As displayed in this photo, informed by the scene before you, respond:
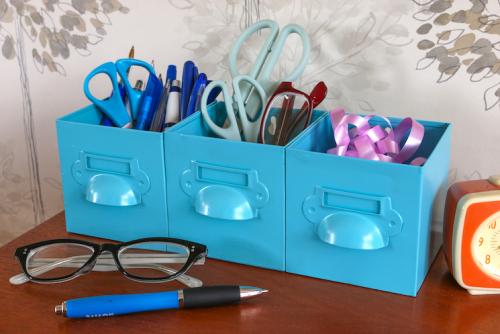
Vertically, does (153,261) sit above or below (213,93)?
below

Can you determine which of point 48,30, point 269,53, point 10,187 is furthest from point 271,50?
point 10,187

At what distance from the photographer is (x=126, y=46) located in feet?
3.42

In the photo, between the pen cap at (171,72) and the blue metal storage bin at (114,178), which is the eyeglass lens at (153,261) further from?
the pen cap at (171,72)

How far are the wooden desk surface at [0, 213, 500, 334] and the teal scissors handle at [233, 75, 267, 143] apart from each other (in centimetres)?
17

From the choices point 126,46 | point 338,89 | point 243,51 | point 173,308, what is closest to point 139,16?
point 126,46

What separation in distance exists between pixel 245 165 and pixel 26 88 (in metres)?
0.57

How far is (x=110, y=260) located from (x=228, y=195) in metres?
0.16

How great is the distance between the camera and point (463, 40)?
0.83 meters

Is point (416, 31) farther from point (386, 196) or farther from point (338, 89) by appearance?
point (386, 196)

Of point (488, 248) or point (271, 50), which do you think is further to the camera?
point (271, 50)

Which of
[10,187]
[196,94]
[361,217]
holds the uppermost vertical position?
[196,94]

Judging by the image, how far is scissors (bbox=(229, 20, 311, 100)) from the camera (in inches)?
33.0

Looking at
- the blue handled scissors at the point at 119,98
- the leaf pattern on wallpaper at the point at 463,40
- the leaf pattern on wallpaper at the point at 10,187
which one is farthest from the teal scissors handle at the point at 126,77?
the leaf pattern on wallpaper at the point at 10,187

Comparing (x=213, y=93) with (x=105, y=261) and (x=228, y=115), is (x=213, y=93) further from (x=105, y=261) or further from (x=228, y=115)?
(x=105, y=261)
